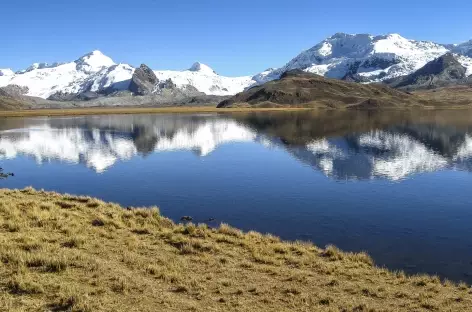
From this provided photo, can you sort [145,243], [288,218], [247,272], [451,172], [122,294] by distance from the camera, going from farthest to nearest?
[451,172] → [288,218] → [145,243] → [247,272] → [122,294]

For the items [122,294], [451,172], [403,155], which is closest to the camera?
[122,294]

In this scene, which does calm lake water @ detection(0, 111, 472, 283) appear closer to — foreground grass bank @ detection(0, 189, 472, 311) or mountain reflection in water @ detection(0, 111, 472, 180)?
mountain reflection in water @ detection(0, 111, 472, 180)

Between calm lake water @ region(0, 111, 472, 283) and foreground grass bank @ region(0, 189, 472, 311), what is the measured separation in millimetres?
4518

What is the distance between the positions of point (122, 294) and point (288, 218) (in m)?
19.5

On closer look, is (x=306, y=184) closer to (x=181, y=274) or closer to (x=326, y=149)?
(x=326, y=149)

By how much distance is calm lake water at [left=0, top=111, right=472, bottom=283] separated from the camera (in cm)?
2958

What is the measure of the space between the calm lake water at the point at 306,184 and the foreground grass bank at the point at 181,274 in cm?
452

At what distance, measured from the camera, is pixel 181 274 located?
19.5 metres

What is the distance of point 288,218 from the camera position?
3450 cm

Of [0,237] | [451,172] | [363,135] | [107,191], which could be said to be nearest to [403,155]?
[451,172]

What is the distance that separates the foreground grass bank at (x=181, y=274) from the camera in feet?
54.1

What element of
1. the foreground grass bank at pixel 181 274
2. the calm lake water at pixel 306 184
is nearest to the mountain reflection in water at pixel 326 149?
the calm lake water at pixel 306 184

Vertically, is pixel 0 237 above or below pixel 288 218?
above

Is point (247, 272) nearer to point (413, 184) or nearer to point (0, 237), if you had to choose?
point (0, 237)
